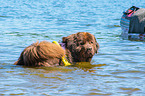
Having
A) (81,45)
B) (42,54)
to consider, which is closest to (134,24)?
(81,45)

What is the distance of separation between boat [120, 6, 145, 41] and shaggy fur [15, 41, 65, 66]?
22.3ft

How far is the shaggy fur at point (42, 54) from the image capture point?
7.11 m

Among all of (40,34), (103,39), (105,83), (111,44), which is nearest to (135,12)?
(103,39)

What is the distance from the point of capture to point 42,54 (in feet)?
23.4

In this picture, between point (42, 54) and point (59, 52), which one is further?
point (59, 52)

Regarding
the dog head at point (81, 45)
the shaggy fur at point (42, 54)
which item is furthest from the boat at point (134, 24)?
the shaggy fur at point (42, 54)

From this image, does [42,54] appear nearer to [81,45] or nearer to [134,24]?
[81,45]

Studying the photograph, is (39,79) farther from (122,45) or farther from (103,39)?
(103,39)

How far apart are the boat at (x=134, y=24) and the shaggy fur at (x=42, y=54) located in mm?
6784

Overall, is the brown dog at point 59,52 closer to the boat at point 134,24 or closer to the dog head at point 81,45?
the dog head at point 81,45

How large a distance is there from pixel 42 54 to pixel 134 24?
8190 mm

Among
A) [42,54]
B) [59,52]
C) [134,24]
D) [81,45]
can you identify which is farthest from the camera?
[134,24]

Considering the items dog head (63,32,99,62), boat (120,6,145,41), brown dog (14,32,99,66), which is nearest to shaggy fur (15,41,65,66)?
brown dog (14,32,99,66)

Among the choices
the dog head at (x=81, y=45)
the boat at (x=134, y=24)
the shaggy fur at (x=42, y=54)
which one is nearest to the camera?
the shaggy fur at (x=42, y=54)
